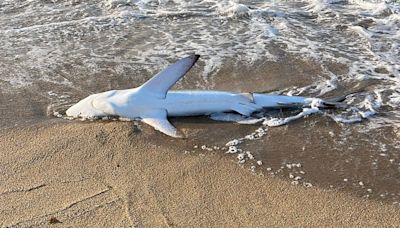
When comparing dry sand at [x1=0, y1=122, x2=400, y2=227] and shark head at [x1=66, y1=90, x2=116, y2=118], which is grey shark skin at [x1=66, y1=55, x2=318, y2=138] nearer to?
shark head at [x1=66, y1=90, x2=116, y2=118]

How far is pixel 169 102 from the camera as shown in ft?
16.5

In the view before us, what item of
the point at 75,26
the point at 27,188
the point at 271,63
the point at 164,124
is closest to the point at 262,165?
the point at 164,124

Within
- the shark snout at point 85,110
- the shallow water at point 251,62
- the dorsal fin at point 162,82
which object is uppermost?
the dorsal fin at point 162,82

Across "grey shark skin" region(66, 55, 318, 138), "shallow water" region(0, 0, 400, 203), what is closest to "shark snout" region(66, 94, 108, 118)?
"grey shark skin" region(66, 55, 318, 138)

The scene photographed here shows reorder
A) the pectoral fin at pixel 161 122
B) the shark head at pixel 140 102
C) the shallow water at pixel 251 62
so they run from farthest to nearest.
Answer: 1. the shark head at pixel 140 102
2. the pectoral fin at pixel 161 122
3. the shallow water at pixel 251 62

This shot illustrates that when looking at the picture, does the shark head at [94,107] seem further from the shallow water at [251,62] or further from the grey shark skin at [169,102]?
the shallow water at [251,62]

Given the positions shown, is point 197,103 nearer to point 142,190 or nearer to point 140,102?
point 140,102

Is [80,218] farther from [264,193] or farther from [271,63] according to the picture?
[271,63]

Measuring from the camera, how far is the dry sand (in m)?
3.65

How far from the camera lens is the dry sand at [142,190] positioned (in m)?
3.65

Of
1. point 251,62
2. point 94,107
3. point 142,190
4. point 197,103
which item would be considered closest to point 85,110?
point 94,107

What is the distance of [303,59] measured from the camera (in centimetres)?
631

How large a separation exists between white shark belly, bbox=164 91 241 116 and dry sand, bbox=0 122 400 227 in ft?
1.21

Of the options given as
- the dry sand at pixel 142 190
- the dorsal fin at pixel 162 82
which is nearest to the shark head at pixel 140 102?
the dorsal fin at pixel 162 82
